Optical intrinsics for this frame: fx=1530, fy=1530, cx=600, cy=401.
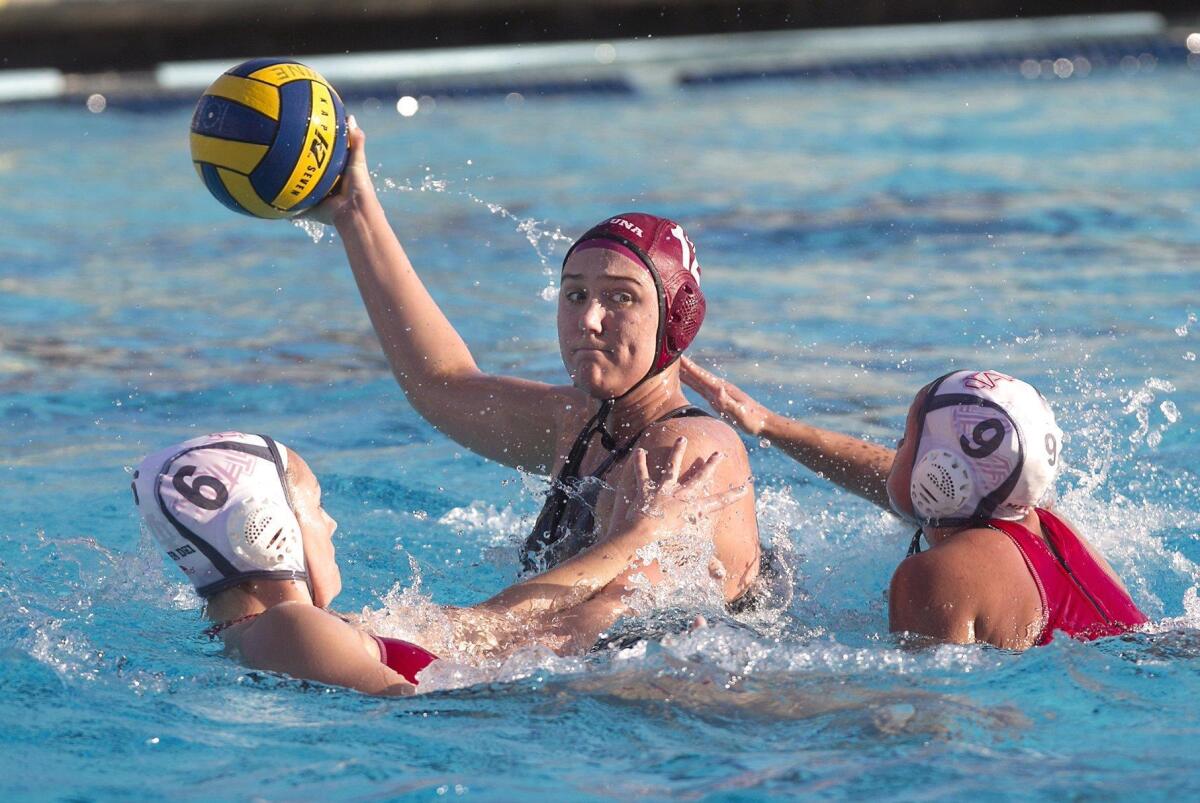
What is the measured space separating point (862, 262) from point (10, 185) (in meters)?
5.89

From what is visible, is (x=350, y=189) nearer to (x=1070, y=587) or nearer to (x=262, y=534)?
(x=262, y=534)

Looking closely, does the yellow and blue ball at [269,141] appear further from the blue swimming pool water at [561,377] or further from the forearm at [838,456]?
the forearm at [838,456]

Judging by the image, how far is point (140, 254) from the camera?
8.74m

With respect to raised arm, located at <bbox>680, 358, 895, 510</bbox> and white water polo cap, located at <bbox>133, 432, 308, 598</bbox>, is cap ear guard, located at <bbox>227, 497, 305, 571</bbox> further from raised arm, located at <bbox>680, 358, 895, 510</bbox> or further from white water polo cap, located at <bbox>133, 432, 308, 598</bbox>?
raised arm, located at <bbox>680, 358, 895, 510</bbox>

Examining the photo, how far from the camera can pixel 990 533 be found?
3357 millimetres

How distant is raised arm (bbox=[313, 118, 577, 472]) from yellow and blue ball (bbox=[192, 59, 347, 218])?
11cm

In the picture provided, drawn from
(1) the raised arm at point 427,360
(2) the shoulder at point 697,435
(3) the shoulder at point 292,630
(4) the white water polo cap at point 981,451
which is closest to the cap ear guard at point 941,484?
(4) the white water polo cap at point 981,451

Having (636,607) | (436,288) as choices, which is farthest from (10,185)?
(636,607)

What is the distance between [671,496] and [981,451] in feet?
2.26

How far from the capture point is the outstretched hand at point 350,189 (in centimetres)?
419

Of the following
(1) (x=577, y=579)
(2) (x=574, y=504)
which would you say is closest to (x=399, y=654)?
(1) (x=577, y=579)

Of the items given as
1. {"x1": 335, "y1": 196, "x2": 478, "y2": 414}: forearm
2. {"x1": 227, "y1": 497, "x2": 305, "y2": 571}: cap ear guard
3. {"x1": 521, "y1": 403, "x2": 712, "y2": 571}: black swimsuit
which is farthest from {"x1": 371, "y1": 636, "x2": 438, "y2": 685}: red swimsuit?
{"x1": 335, "y1": 196, "x2": 478, "y2": 414}: forearm

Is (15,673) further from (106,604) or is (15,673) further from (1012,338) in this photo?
(1012,338)

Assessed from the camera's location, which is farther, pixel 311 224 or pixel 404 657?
pixel 311 224
